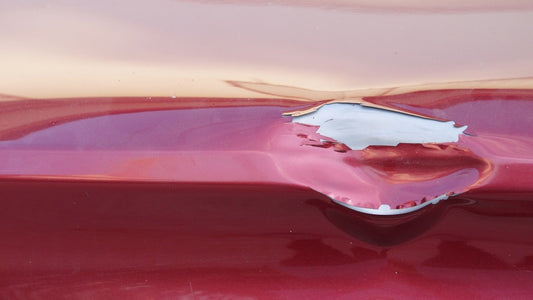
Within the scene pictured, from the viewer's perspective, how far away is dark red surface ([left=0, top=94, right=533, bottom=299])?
98 centimetres

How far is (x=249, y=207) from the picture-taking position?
101 centimetres

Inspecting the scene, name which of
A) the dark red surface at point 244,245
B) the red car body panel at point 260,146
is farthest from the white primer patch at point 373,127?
the dark red surface at point 244,245

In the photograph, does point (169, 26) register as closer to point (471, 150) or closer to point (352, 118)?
point (352, 118)

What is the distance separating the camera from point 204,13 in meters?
1.04

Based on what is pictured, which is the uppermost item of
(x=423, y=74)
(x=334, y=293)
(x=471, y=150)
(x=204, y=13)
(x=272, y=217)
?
(x=204, y=13)

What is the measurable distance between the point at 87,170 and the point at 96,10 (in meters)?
0.30

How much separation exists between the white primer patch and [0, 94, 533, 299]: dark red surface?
16 mm

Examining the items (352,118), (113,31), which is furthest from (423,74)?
(113,31)

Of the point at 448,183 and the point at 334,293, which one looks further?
the point at 334,293

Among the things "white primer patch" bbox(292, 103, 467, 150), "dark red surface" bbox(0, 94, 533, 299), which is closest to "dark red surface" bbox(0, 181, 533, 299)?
"dark red surface" bbox(0, 94, 533, 299)

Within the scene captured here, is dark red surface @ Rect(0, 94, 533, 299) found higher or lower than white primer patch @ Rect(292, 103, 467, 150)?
lower

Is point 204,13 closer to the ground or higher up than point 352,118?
higher up

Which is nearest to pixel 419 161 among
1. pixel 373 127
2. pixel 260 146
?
pixel 373 127

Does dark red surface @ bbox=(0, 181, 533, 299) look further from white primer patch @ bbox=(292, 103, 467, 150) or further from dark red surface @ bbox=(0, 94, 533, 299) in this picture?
white primer patch @ bbox=(292, 103, 467, 150)
